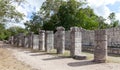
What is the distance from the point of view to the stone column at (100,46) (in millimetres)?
13843

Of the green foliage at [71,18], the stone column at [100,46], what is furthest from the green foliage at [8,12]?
the green foliage at [71,18]

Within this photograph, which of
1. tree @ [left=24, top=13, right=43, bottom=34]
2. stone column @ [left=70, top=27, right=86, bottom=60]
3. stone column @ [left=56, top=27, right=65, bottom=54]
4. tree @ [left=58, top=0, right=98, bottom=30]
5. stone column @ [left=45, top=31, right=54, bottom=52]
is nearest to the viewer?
stone column @ [left=70, top=27, right=86, bottom=60]

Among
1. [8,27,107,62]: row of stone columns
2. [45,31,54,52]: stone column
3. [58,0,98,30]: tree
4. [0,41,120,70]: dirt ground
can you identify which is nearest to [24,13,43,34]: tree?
[58,0,98,30]: tree

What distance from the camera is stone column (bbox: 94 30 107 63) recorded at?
13.8 metres

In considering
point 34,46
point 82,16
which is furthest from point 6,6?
point 82,16

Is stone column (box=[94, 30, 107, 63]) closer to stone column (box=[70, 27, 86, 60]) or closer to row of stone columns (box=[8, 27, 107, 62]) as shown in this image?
row of stone columns (box=[8, 27, 107, 62])

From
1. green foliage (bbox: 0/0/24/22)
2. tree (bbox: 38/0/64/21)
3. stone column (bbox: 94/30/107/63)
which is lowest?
stone column (bbox: 94/30/107/63)

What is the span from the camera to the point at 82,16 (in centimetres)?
3912

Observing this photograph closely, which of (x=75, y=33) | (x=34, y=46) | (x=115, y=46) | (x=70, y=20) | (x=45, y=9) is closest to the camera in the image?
(x=75, y=33)

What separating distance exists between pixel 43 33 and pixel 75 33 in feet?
29.6

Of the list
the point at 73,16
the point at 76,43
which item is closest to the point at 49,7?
the point at 73,16

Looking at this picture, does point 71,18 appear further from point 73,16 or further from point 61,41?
point 61,41

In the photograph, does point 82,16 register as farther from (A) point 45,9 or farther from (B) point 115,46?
(B) point 115,46

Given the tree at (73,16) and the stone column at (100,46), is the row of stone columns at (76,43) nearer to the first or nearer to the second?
the stone column at (100,46)
